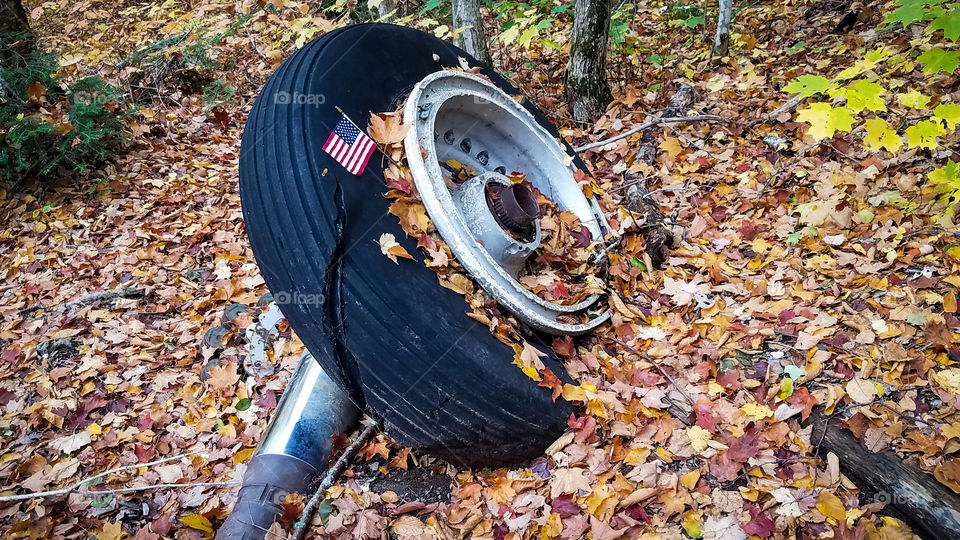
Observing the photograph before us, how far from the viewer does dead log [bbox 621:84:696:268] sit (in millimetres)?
3334

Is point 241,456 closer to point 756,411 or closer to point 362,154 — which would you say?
point 362,154

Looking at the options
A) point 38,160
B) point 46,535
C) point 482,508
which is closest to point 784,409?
point 482,508

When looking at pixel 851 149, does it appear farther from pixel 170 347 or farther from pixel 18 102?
pixel 18 102

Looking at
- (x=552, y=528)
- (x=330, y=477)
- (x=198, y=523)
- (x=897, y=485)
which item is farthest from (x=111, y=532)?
(x=897, y=485)

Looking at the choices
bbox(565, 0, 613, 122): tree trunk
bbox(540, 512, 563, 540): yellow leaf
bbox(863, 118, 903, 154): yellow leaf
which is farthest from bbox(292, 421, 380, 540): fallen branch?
bbox(565, 0, 613, 122): tree trunk

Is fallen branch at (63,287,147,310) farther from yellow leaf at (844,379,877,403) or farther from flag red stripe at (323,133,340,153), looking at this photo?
yellow leaf at (844,379,877,403)

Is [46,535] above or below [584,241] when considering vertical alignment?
below

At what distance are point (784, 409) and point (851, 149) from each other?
2.29 meters

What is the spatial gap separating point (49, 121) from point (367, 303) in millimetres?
4070

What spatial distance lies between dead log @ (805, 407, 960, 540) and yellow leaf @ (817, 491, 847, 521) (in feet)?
0.46

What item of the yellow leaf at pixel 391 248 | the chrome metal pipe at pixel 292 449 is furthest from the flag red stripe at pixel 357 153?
the chrome metal pipe at pixel 292 449

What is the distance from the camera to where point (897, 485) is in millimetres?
2037

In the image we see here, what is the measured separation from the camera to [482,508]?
2330 mm

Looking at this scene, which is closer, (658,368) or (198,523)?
(198,523)
